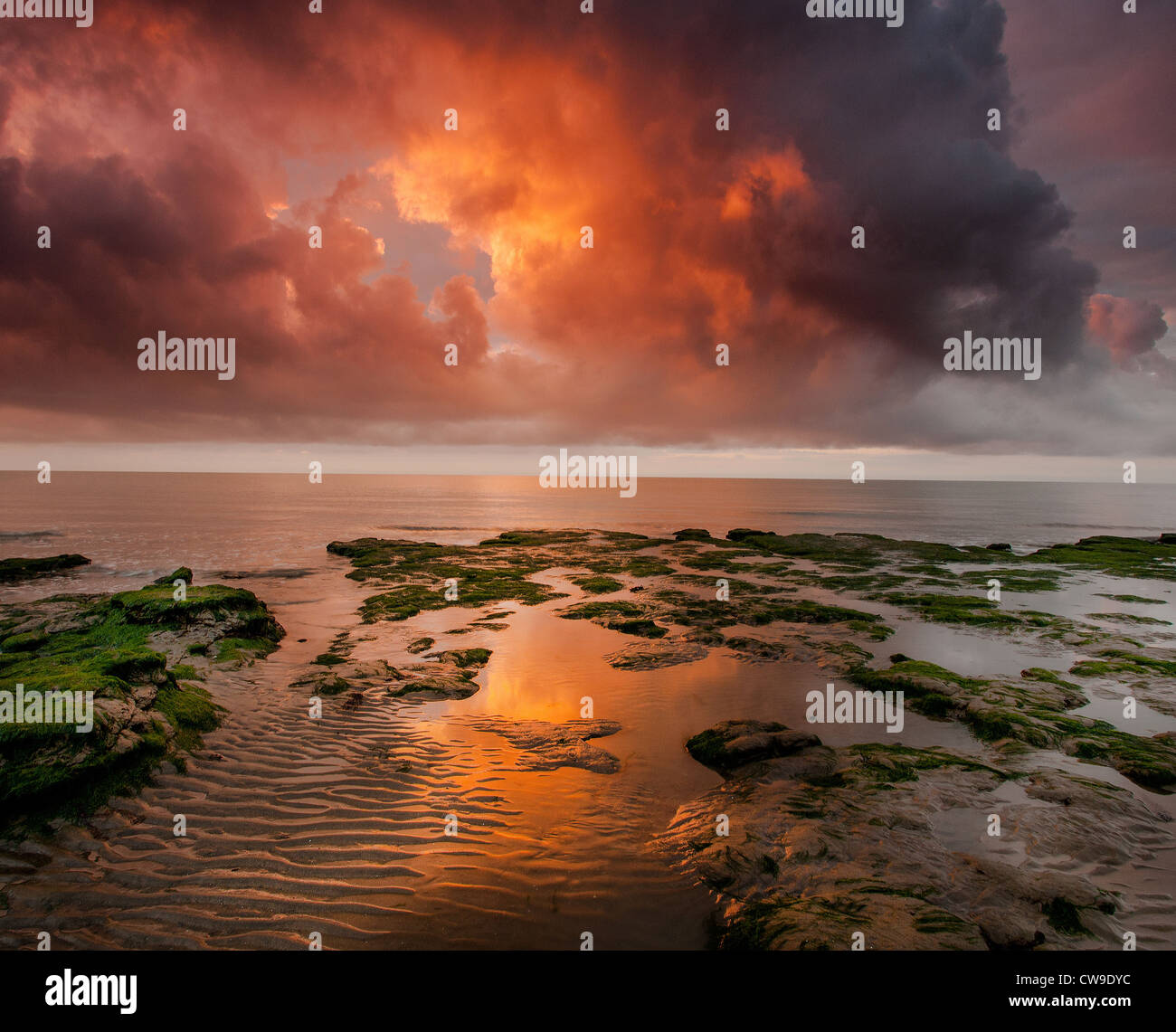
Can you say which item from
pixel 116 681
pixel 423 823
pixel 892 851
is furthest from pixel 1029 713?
pixel 116 681

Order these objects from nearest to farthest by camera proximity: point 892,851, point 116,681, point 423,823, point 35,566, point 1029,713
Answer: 1. point 892,851
2. point 423,823
3. point 116,681
4. point 1029,713
5. point 35,566

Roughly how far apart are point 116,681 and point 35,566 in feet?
118

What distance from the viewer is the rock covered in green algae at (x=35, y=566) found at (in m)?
32.0

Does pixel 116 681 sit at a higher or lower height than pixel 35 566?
higher

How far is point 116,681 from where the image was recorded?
32.9 ft

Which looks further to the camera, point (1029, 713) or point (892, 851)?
point (1029, 713)

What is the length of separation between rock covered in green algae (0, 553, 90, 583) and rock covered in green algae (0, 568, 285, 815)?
17.0m

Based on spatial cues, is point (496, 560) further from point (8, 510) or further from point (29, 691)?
point (8, 510)

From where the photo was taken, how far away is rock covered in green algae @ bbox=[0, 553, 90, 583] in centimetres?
3198

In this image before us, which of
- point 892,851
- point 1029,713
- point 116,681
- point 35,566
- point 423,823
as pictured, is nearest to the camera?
point 892,851

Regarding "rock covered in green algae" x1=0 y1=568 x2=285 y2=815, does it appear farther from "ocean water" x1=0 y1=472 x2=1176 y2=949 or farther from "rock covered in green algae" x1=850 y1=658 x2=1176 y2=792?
"rock covered in green algae" x1=850 y1=658 x2=1176 y2=792

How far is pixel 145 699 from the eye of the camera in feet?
33.5

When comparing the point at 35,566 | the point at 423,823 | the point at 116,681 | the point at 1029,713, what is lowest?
the point at 1029,713

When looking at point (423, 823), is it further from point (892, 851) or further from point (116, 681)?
point (116, 681)
